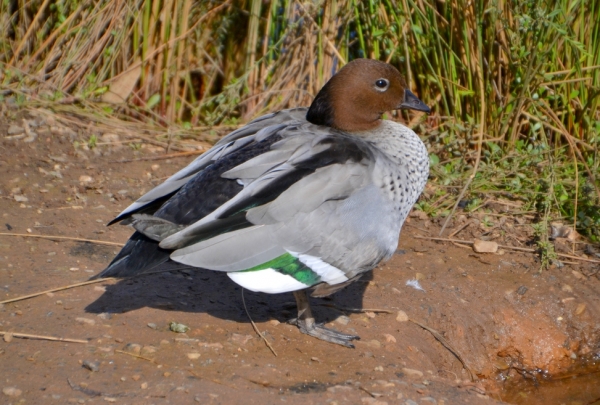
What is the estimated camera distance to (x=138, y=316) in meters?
3.33

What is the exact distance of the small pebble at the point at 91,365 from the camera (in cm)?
288

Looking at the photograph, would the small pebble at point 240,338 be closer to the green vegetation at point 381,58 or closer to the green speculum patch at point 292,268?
the green speculum patch at point 292,268

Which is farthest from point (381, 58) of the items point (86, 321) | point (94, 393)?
point (94, 393)

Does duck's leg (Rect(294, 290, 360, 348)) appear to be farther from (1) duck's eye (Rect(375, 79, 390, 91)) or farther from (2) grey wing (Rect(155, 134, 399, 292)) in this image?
(1) duck's eye (Rect(375, 79, 390, 91))

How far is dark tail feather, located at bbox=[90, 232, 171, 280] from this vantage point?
3.01 metres

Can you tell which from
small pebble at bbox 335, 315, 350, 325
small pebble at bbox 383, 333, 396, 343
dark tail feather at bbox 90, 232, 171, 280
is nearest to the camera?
dark tail feather at bbox 90, 232, 171, 280

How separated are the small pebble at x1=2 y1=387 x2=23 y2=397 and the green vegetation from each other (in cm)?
269

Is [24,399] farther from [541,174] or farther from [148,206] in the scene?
[541,174]

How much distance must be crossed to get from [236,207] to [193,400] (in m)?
0.77

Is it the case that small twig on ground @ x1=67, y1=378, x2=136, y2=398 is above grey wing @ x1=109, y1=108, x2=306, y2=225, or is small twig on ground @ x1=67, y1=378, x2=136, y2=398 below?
below

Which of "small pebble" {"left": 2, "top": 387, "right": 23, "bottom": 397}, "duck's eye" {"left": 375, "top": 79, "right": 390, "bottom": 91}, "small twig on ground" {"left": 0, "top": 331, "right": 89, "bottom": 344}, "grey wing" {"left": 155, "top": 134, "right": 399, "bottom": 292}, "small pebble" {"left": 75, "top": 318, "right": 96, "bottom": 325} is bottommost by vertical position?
"small pebble" {"left": 75, "top": 318, "right": 96, "bottom": 325}

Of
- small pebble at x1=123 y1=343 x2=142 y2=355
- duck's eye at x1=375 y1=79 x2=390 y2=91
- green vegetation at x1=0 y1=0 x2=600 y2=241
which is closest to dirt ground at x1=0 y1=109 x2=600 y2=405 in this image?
small pebble at x1=123 y1=343 x2=142 y2=355

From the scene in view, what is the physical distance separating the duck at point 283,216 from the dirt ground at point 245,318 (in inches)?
11.6

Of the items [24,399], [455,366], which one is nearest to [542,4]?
[455,366]
